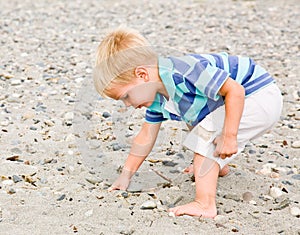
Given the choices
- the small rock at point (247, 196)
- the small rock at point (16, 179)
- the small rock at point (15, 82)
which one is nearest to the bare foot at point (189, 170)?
the small rock at point (247, 196)

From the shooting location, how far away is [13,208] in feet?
8.82

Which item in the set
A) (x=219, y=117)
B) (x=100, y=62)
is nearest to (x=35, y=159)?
(x=100, y=62)

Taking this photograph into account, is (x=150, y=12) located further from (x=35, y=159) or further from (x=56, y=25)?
(x=35, y=159)

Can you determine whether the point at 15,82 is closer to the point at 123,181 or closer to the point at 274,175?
the point at 123,181

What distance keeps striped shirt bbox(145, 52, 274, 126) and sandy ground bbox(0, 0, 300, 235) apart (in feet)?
1.48

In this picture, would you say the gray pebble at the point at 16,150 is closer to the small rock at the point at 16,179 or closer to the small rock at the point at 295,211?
the small rock at the point at 16,179

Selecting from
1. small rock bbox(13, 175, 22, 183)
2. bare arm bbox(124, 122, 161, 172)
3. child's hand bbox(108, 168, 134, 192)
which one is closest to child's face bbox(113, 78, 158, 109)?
bare arm bbox(124, 122, 161, 172)

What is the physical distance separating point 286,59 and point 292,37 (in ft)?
3.99

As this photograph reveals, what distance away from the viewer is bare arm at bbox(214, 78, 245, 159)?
262cm

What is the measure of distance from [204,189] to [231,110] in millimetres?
418

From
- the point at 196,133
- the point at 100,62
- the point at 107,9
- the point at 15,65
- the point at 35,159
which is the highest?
the point at 100,62

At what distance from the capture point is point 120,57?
8.86ft

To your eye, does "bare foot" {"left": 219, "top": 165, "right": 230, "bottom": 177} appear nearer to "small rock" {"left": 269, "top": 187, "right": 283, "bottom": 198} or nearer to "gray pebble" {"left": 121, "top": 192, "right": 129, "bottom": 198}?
"small rock" {"left": 269, "top": 187, "right": 283, "bottom": 198}

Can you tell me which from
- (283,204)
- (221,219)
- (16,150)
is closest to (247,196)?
(283,204)
